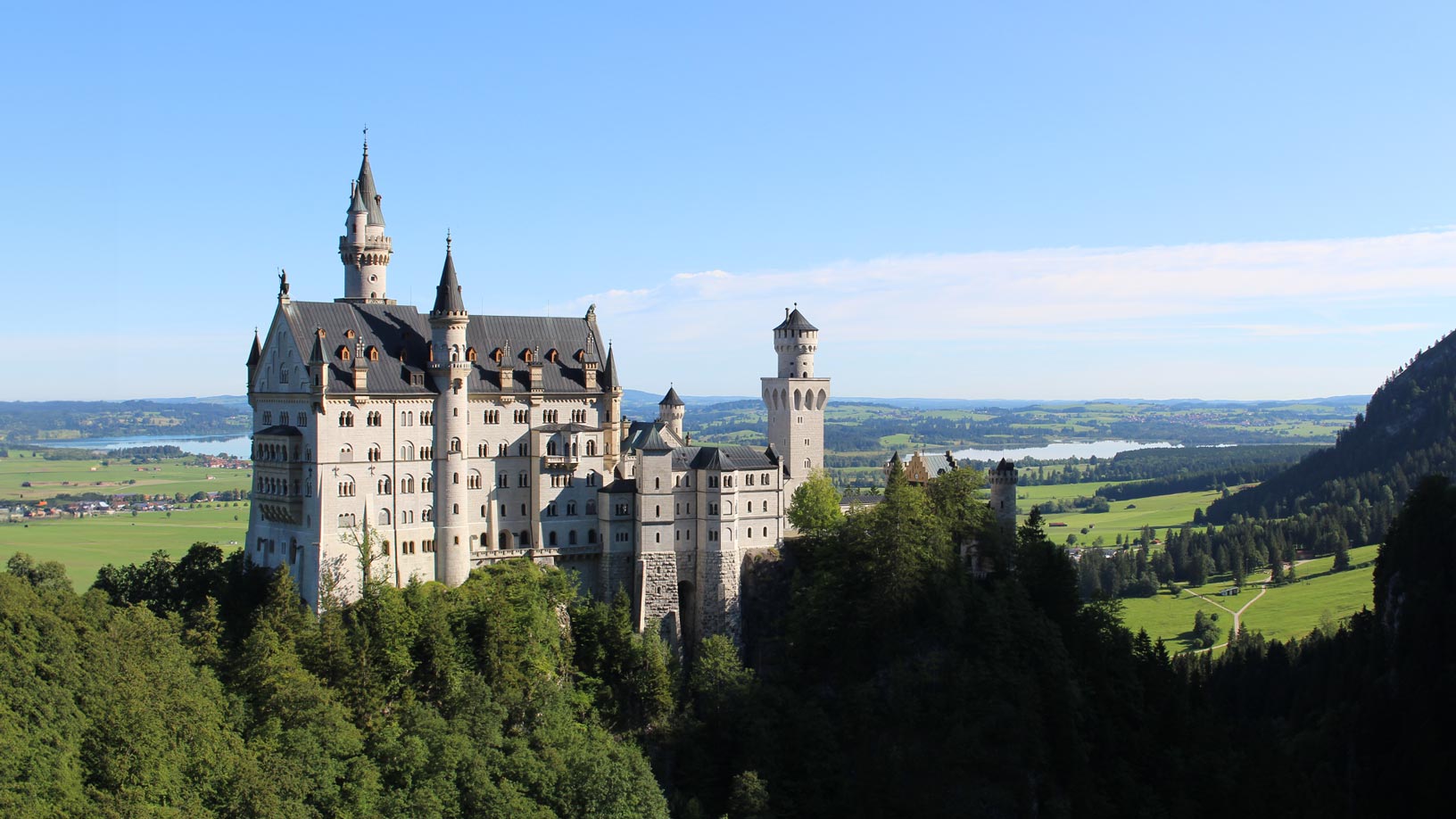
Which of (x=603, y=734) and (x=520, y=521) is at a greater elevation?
(x=520, y=521)

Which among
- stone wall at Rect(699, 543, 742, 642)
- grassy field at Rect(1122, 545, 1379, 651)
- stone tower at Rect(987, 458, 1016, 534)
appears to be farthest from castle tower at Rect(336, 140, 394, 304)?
grassy field at Rect(1122, 545, 1379, 651)

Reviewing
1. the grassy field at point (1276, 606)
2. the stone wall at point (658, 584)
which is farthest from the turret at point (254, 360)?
the grassy field at point (1276, 606)

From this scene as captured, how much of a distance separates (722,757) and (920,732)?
41.9ft

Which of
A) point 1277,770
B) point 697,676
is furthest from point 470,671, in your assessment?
point 1277,770

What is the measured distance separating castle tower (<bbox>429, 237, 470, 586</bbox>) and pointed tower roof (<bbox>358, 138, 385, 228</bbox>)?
30.5 ft

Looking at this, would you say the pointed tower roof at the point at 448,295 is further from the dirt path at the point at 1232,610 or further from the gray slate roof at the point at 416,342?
the dirt path at the point at 1232,610

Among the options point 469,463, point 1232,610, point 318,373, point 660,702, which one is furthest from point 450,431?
point 1232,610

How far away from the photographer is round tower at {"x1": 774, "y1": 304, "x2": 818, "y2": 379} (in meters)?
104

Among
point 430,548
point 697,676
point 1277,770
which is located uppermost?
point 430,548

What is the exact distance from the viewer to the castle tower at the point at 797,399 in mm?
102562

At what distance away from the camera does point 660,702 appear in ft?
287

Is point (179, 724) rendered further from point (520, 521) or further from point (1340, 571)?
point (1340, 571)

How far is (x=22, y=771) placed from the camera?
61844mm

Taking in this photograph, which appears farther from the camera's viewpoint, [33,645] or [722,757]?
[722,757]
